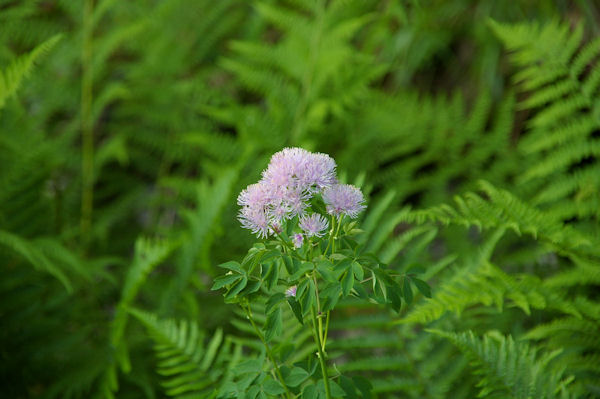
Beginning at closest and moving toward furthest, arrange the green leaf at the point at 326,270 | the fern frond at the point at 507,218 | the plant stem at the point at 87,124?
the green leaf at the point at 326,270 < the fern frond at the point at 507,218 < the plant stem at the point at 87,124

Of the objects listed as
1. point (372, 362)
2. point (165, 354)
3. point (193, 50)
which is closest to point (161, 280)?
point (165, 354)

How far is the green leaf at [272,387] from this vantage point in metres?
0.72

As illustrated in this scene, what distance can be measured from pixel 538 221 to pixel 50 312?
1.24 metres

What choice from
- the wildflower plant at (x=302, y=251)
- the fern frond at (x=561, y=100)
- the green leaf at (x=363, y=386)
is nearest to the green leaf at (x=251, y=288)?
the wildflower plant at (x=302, y=251)

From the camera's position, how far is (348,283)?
654mm

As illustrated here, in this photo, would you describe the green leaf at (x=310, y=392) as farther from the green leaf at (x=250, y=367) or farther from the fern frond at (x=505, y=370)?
the fern frond at (x=505, y=370)

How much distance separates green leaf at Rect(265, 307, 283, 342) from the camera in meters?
0.69

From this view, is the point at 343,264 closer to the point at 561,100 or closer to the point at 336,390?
the point at 336,390

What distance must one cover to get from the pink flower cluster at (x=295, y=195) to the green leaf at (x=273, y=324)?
0.38ft

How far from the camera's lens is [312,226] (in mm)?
657

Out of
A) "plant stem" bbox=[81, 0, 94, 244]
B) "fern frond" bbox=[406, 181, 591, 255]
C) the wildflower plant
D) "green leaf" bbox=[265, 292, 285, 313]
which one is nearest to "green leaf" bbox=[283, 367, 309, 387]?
the wildflower plant

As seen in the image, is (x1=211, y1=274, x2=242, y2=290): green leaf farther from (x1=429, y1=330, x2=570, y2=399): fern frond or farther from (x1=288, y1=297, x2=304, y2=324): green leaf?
(x1=429, y1=330, x2=570, y2=399): fern frond

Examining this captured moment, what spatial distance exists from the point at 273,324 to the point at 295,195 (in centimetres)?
18

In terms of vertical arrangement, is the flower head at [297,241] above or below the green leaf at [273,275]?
above
